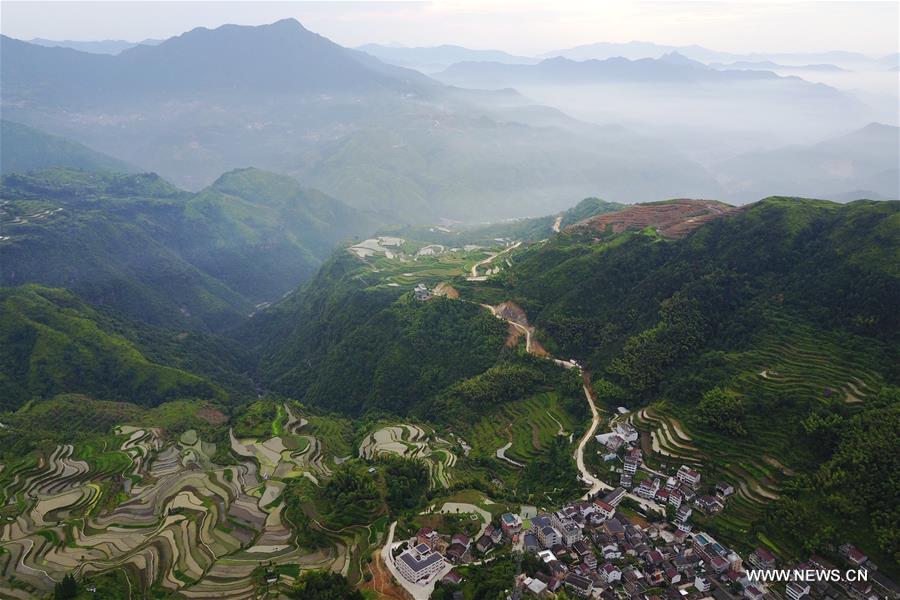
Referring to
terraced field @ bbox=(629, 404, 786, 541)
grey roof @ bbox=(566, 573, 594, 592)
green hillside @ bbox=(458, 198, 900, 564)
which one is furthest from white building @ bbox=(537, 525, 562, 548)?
terraced field @ bbox=(629, 404, 786, 541)

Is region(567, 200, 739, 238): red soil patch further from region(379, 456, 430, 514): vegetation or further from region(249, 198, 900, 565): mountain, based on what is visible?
region(379, 456, 430, 514): vegetation

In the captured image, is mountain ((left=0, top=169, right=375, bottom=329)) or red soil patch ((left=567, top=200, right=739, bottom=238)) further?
mountain ((left=0, top=169, right=375, bottom=329))

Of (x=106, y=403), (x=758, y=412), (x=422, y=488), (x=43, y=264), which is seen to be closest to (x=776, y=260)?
(x=758, y=412)

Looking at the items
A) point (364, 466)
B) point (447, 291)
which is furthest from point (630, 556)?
point (447, 291)

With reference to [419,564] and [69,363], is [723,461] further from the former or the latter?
[69,363]

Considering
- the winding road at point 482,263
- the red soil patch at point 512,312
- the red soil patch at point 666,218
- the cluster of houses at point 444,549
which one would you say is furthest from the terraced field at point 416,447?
the red soil patch at point 666,218

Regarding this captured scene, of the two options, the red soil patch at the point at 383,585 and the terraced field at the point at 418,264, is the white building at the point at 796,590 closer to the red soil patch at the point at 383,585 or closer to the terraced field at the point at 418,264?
the red soil patch at the point at 383,585

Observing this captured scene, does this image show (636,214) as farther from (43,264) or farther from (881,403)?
(43,264)
